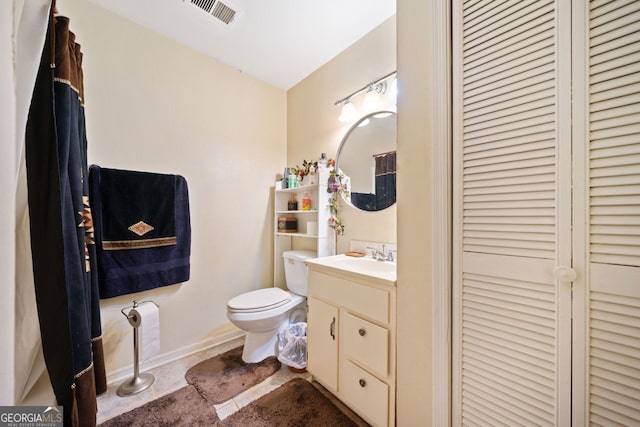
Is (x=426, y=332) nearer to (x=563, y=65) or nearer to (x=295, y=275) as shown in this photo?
(x=563, y=65)

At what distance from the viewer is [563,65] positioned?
0.62 m

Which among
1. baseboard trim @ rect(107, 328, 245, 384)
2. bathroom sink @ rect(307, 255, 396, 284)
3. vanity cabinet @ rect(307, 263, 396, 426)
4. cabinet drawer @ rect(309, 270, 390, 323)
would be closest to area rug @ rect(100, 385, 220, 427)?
baseboard trim @ rect(107, 328, 245, 384)

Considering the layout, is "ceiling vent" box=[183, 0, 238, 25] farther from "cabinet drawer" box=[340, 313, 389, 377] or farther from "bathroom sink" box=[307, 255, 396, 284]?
"cabinet drawer" box=[340, 313, 389, 377]

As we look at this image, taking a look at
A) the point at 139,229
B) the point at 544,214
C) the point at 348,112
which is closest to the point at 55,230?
the point at 139,229

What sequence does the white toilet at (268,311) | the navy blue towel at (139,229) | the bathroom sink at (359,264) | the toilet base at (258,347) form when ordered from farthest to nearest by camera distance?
the toilet base at (258,347), the white toilet at (268,311), the navy blue towel at (139,229), the bathroom sink at (359,264)

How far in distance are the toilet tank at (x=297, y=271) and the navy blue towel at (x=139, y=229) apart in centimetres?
78

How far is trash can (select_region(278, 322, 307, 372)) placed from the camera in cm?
154

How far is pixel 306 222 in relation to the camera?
211 cm

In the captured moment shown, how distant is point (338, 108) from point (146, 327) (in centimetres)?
209

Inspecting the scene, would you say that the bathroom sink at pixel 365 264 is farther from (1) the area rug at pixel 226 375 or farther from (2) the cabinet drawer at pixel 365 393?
(1) the area rug at pixel 226 375

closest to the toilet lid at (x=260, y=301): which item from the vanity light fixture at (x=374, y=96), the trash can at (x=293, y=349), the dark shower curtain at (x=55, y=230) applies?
the trash can at (x=293, y=349)

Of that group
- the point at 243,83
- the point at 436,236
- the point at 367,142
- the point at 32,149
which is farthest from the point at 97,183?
the point at 436,236

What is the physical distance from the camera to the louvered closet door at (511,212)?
2.07ft

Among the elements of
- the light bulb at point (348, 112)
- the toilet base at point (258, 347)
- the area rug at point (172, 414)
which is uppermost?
the light bulb at point (348, 112)
